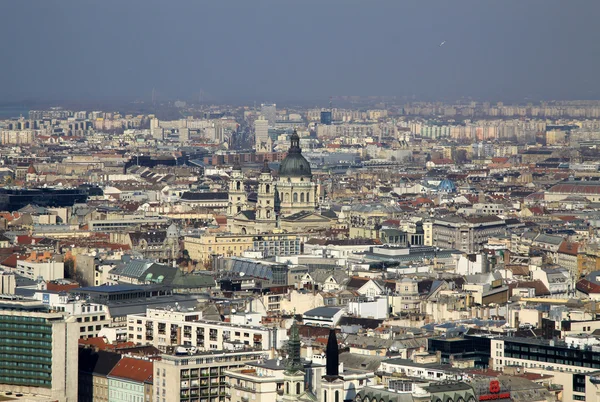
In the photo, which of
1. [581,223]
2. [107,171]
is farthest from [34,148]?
[581,223]

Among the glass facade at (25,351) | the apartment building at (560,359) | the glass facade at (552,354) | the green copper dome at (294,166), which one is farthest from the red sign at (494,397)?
the green copper dome at (294,166)

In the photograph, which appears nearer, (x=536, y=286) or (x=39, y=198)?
(x=536, y=286)

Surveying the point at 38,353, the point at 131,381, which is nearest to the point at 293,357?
the point at 131,381

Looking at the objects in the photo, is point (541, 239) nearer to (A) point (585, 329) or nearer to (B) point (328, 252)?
(B) point (328, 252)

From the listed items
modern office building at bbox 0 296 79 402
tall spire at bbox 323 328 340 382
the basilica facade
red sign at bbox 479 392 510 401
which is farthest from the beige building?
the basilica facade

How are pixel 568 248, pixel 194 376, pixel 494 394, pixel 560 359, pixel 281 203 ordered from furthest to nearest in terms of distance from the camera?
pixel 281 203
pixel 568 248
pixel 560 359
pixel 194 376
pixel 494 394

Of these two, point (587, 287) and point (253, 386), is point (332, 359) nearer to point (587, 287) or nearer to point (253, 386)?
point (253, 386)
